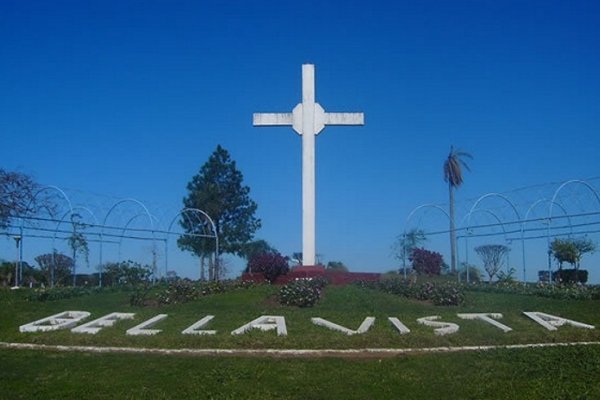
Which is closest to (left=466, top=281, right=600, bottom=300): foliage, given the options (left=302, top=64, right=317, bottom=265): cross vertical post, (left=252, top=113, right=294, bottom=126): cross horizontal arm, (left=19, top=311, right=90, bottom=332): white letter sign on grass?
(left=302, top=64, right=317, bottom=265): cross vertical post

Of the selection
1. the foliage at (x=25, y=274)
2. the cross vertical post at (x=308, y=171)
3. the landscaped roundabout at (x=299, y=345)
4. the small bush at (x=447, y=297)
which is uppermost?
the cross vertical post at (x=308, y=171)

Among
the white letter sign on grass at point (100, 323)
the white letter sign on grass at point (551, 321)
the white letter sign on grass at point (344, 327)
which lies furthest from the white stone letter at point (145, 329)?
the white letter sign on grass at point (551, 321)

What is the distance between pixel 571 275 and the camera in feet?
99.8

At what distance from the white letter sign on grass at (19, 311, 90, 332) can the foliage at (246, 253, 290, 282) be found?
10.1 meters

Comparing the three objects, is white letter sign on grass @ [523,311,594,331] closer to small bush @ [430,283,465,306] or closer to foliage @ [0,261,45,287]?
small bush @ [430,283,465,306]

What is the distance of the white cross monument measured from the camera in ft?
84.9

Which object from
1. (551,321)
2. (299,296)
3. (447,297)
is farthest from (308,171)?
(551,321)

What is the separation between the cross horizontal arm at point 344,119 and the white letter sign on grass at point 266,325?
1195cm

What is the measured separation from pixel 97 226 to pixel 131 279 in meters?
4.46

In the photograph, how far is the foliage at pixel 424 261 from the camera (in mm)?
33500

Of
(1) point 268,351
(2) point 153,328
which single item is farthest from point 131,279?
(1) point 268,351

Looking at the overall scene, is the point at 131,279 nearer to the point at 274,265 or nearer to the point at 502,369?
the point at 274,265

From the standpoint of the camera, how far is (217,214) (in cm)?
4544

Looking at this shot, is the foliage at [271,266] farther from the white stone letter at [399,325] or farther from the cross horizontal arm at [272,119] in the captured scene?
the white stone letter at [399,325]
